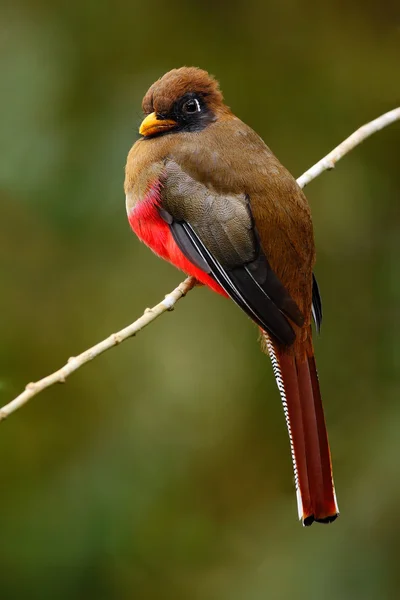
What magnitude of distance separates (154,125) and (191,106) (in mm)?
205

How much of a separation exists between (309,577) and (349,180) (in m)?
2.13

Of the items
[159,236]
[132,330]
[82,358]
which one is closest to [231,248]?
[159,236]

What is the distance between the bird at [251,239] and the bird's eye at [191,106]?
0.09 metres

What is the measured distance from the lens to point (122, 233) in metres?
6.01

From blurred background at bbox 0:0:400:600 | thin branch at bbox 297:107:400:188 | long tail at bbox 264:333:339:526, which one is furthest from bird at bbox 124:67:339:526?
blurred background at bbox 0:0:400:600

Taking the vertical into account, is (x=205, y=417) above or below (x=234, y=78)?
below

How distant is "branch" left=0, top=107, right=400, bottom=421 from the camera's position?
10.7ft

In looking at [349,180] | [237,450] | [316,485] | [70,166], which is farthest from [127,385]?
[316,485]

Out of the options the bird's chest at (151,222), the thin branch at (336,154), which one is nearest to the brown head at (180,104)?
the bird's chest at (151,222)

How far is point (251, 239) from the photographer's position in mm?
4230

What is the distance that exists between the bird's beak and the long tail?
3.29 ft

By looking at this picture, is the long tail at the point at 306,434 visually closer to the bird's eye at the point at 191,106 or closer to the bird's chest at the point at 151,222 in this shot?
the bird's chest at the point at 151,222

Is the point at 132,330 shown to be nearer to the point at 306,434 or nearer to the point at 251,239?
the point at 251,239
